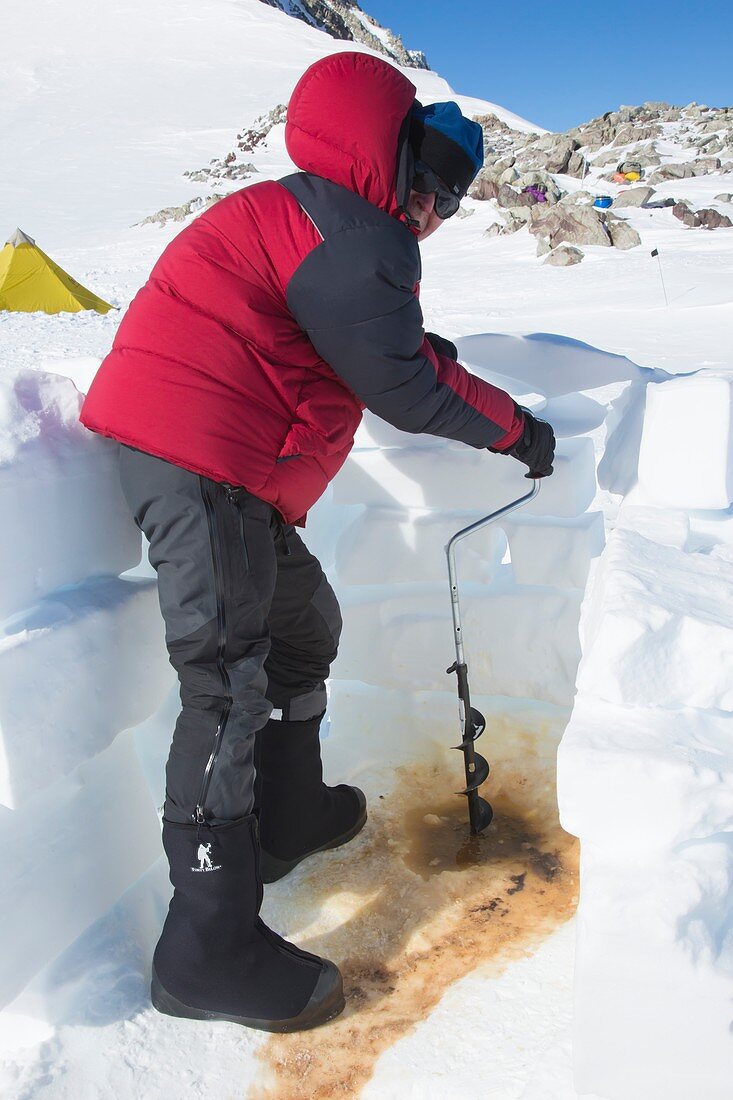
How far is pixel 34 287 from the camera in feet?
39.5

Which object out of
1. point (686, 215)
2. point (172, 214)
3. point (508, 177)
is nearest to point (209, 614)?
point (686, 215)

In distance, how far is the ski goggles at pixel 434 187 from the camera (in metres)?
1.62

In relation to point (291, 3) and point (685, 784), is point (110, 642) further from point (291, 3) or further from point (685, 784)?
point (291, 3)

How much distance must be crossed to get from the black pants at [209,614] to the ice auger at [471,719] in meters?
0.73

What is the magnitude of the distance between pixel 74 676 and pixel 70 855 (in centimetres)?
37

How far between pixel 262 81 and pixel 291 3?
5101cm

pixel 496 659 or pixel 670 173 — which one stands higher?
pixel 670 173

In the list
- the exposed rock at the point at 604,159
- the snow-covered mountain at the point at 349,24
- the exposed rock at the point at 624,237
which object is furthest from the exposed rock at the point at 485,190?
the snow-covered mountain at the point at 349,24

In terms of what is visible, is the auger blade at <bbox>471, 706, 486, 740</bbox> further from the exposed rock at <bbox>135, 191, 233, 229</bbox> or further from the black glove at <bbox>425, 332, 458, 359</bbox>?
the exposed rock at <bbox>135, 191, 233, 229</bbox>

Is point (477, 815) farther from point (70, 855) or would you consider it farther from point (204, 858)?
point (70, 855)

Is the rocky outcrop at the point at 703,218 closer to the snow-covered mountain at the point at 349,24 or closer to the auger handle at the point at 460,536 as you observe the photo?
the auger handle at the point at 460,536

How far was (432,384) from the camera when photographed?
5.65ft

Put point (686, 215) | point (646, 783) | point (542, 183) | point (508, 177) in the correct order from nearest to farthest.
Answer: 1. point (646, 783)
2. point (686, 215)
3. point (542, 183)
4. point (508, 177)

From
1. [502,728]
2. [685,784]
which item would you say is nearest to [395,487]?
[502,728]
